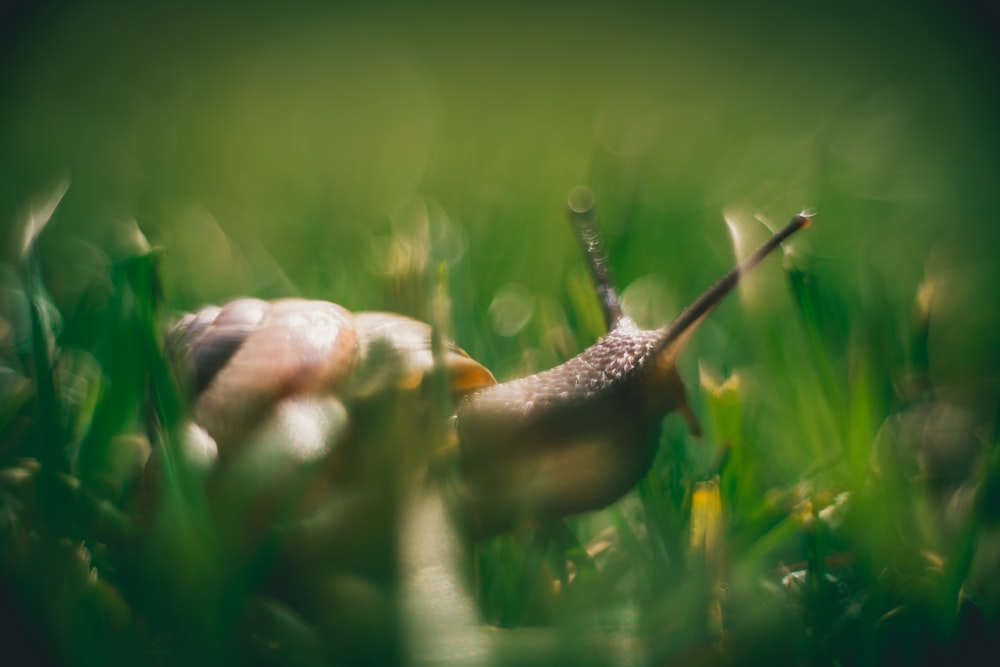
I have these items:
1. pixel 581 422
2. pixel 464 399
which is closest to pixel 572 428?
pixel 581 422

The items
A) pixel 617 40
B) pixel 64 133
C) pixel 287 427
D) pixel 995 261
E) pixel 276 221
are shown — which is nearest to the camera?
pixel 287 427

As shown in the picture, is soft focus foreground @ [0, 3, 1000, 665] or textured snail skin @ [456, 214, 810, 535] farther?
textured snail skin @ [456, 214, 810, 535]

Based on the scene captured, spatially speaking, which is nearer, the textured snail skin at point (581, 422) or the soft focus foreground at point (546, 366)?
the soft focus foreground at point (546, 366)

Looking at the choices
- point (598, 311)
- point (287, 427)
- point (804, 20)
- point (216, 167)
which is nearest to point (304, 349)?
point (287, 427)

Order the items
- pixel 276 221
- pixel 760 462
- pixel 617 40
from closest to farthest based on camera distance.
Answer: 1. pixel 760 462
2. pixel 276 221
3. pixel 617 40

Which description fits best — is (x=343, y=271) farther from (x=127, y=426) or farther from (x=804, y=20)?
(x=804, y=20)

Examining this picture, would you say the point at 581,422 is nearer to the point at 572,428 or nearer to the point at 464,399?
the point at 572,428

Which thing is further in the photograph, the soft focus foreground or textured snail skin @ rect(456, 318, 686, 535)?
textured snail skin @ rect(456, 318, 686, 535)
